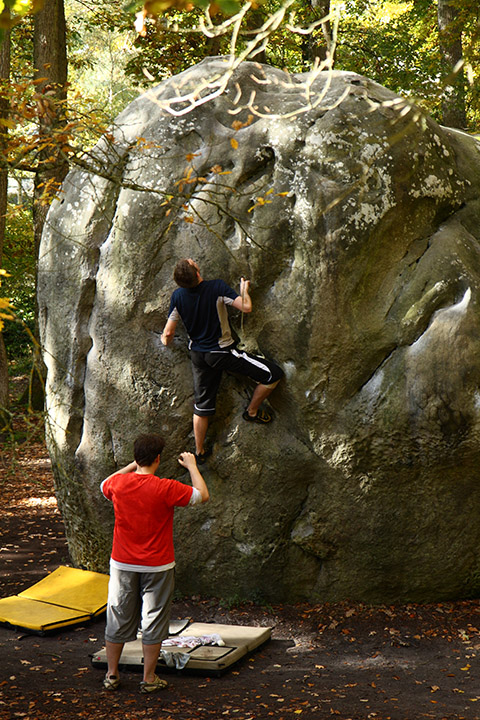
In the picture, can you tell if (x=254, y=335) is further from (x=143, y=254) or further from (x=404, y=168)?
(x=404, y=168)

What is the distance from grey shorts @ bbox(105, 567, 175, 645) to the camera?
17.4ft

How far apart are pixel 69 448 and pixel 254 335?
2492 millimetres

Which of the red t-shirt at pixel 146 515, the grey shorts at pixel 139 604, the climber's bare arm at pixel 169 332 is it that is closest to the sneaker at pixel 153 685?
the grey shorts at pixel 139 604

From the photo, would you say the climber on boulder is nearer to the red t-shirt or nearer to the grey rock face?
the grey rock face

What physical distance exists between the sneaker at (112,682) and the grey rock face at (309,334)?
6.83 feet

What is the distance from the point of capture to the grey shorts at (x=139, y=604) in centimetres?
530

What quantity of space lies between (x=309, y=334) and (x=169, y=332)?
1385mm

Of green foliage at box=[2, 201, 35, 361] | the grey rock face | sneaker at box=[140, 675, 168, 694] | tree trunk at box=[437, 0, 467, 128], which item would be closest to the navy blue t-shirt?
Result: the grey rock face

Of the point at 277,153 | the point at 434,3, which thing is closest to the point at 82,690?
the point at 277,153

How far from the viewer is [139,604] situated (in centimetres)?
543

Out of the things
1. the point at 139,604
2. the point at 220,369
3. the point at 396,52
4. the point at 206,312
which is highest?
the point at 396,52

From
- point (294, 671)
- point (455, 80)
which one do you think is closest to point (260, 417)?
point (294, 671)

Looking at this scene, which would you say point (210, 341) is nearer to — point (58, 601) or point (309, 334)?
point (309, 334)

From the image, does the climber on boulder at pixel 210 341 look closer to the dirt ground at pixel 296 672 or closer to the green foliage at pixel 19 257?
the dirt ground at pixel 296 672
